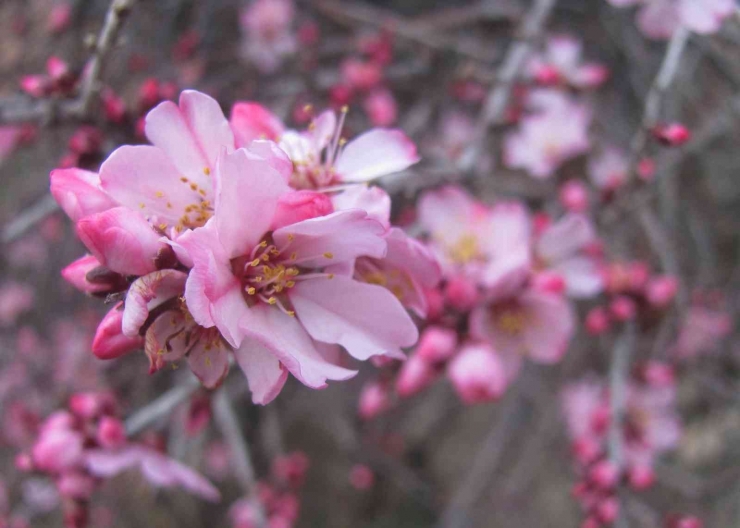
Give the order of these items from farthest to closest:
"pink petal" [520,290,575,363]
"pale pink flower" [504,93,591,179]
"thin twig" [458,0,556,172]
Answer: "pale pink flower" [504,93,591,179]
"thin twig" [458,0,556,172]
"pink petal" [520,290,575,363]

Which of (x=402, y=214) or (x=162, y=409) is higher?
(x=162, y=409)

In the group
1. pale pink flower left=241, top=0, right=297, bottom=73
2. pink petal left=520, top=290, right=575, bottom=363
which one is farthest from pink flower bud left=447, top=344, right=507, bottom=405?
pale pink flower left=241, top=0, right=297, bottom=73

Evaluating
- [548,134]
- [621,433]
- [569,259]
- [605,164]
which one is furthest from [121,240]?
[605,164]

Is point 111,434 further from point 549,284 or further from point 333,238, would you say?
point 549,284

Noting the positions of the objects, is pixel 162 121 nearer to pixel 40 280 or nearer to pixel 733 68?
pixel 733 68

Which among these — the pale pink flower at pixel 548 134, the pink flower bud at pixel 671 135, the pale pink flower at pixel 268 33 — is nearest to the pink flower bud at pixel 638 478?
the pink flower bud at pixel 671 135

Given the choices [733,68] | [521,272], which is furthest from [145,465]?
[733,68]

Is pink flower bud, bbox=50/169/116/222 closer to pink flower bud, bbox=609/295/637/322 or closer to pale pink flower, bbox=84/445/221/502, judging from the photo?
pale pink flower, bbox=84/445/221/502
